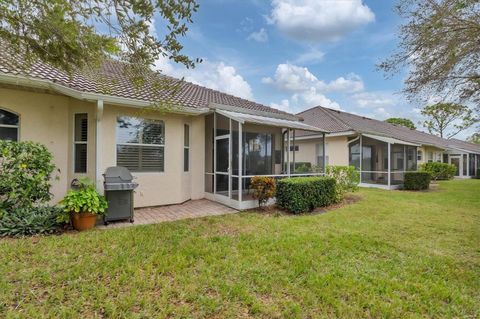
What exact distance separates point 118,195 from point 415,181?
61.4 feet

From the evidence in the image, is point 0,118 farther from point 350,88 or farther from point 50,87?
point 350,88

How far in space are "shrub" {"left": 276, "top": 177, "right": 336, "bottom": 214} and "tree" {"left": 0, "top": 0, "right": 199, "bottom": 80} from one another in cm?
652

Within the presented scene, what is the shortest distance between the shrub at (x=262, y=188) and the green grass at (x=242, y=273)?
2448mm

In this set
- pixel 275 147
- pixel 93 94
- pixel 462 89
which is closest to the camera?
pixel 93 94

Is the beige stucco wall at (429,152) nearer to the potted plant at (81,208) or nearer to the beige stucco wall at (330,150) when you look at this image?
the beige stucco wall at (330,150)

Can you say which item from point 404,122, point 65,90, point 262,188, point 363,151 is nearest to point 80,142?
point 65,90

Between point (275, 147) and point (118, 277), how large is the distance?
1067 cm

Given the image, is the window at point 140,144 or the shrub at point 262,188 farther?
the shrub at point 262,188

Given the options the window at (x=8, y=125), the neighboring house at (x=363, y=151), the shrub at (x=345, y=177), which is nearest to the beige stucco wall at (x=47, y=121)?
the window at (x=8, y=125)

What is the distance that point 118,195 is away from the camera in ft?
24.6

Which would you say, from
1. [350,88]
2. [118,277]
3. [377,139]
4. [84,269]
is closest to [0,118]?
[84,269]

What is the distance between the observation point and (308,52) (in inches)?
607

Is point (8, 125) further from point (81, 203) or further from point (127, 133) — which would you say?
point (81, 203)

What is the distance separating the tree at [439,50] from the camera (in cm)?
718
